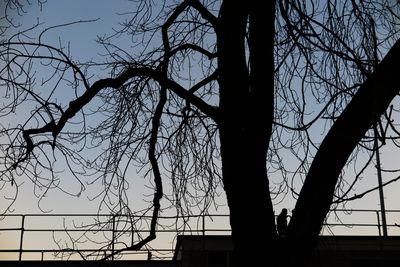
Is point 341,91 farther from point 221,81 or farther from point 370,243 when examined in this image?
point 370,243

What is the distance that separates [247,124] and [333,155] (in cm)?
77

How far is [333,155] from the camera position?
4.56 m

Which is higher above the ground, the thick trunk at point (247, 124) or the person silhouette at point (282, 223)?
the thick trunk at point (247, 124)

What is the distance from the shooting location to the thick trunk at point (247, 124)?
4613 mm

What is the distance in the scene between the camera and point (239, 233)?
4.66 m

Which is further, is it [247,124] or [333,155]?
[247,124]

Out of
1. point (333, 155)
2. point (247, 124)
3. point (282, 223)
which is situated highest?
point (247, 124)

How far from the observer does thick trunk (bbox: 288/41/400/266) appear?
452cm

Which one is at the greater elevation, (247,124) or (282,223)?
(247,124)

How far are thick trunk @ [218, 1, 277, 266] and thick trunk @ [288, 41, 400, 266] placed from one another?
218 mm

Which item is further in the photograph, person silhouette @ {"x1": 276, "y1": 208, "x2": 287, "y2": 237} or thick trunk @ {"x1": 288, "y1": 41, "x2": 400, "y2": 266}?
person silhouette @ {"x1": 276, "y1": 208, "x2": 287, "y2": 237}

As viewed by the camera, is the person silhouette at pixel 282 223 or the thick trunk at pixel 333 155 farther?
the person silhouette at pixel 282 223

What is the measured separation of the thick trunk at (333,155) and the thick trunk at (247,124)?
0.72ft

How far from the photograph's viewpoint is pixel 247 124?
197 inches
